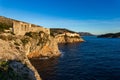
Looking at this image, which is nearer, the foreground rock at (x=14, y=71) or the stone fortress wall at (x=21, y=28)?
the foreground rock at (x=14, y=71)

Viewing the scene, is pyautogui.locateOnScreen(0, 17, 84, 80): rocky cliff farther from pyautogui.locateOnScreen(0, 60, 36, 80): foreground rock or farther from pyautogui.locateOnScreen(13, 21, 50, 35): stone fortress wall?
pyautogui.locateOnScreen(13, 21, 50, 35): stone fortress wall

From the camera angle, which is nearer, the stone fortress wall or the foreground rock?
the foreground rock

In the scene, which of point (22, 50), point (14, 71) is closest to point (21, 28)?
point (22, 50)

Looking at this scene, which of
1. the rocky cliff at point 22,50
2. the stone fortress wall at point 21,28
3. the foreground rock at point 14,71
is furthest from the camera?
the stone fortress wall at point 21,28

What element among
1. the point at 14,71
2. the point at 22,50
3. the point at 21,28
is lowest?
the point at 14,71

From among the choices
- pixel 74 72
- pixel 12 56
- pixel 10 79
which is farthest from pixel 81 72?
pixel 10 79

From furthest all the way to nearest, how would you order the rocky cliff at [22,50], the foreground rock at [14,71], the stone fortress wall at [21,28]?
the stone fortress wall at [21,28] → the rocky cliff at [22,50] → the foreground rock at [14,71]

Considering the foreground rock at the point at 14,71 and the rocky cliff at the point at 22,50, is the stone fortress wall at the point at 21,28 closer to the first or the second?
the rocky cliff at the point at 22,50

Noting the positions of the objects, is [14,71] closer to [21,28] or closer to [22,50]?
[22,50]

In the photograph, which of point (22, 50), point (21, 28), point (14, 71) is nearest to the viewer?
point (14, 71)

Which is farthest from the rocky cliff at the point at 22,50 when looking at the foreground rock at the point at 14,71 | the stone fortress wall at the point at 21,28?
the stone fortress wall at the point at 21,28

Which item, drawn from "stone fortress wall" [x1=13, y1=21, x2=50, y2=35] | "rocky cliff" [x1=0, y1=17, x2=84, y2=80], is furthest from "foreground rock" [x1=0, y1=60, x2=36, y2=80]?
"stone fortress wall" [x1=13, y1=21, x2=50, y2=35]

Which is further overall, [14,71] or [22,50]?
[22,50]

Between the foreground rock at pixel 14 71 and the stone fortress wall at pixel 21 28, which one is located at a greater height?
the stone fortress wall at pixel 21 28
